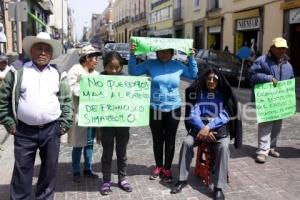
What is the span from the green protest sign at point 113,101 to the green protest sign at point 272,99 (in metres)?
1.86

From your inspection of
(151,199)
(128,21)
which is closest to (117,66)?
(151,199)

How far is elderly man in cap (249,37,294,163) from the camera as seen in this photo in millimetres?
5793

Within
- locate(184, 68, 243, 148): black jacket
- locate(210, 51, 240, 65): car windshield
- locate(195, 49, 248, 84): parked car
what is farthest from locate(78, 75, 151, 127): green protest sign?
locate(210, 51, 240, 65): car windshield

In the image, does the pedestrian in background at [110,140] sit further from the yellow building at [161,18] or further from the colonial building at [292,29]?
the yellow building at [161,18]

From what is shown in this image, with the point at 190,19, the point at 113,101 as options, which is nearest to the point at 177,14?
the point at 190,19

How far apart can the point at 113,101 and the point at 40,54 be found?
1.21 m

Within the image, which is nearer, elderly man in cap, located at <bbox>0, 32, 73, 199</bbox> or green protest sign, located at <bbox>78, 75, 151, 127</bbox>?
elderly man in cap, located at <bbox>0, 32, 73, 199</bbox>

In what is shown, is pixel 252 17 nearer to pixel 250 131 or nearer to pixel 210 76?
pixel 250 131

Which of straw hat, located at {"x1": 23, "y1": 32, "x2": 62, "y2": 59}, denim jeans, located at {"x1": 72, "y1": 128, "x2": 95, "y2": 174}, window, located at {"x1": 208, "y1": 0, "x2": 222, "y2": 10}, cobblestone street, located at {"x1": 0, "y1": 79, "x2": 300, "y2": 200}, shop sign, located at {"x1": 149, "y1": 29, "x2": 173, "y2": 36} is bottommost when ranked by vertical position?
cobblestone street, located at {"x1": 0, "y1": 79, "x2": 300, "y2": 200}

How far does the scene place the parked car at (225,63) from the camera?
16281 millimetres

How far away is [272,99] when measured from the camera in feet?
19.7

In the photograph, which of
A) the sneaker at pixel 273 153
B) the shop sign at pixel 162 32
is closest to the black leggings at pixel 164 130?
the sneaker at pixel 273 153

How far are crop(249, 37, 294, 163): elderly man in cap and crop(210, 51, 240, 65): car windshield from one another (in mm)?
11031

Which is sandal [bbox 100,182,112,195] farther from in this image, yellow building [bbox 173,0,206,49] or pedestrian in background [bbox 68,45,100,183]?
yellow building [bbox 173,0,206,49]
